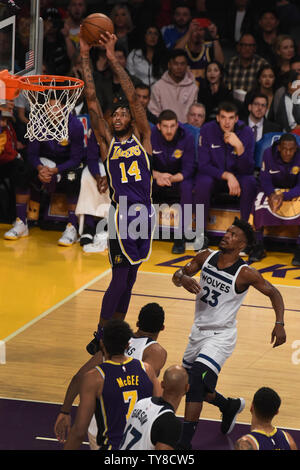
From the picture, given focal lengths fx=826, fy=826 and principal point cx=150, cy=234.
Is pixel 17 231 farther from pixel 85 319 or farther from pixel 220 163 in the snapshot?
pixel 85 319

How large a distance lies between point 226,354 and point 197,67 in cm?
777

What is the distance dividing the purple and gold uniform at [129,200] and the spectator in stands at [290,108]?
5.08 metres

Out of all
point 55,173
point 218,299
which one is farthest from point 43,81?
point 55,173

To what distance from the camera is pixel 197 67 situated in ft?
42.8

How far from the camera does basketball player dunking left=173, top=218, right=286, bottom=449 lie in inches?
238

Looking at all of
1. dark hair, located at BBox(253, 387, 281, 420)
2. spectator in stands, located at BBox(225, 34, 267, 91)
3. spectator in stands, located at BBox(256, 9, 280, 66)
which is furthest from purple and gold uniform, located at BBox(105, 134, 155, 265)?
spectator in stands, located at BBox(256, 9, 280, 66)

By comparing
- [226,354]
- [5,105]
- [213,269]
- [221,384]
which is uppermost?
[5,105]

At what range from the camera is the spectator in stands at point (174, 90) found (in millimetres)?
12312

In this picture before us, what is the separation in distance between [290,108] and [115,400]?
26.5 feet

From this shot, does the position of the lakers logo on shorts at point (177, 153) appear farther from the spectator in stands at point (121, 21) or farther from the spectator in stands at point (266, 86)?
the spectator in stands at point (121, 21)

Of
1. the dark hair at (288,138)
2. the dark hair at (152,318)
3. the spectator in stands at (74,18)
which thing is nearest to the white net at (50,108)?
the dark hair at (152,318)

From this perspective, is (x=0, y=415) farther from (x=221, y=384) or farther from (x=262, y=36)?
(x=262, y=36)
